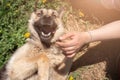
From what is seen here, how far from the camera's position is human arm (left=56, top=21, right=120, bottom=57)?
14.8ft

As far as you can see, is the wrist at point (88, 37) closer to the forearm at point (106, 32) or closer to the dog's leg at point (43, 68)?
the forearm at point (106, 32)

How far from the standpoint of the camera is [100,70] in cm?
562

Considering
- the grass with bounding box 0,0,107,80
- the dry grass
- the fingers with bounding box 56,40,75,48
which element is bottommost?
the dry grass

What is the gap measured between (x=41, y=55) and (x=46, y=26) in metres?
0.34

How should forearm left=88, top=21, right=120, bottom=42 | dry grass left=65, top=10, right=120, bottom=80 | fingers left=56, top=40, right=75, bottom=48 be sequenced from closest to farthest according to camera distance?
fingers left=56, top=40, right=75, bottom=48 → forearm left=88, top=21, right=120, bottom=42 → dry grass left=65, top=10, right=120, bottom=80

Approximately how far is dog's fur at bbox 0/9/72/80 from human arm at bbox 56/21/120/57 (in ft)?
0.78

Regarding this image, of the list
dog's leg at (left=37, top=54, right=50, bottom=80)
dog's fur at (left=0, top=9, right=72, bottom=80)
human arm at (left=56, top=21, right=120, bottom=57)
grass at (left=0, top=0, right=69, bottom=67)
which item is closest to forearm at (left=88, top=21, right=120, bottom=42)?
human arm at (left=56, top=21, right=120, bottom=57)

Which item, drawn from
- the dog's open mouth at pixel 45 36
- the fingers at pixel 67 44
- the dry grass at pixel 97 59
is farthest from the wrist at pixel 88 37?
the dry grass at pixel 97 59

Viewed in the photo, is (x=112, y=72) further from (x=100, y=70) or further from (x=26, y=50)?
(x=26, y=50)

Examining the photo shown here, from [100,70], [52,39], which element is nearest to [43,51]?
[52,39]

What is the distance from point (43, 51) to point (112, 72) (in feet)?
4.19

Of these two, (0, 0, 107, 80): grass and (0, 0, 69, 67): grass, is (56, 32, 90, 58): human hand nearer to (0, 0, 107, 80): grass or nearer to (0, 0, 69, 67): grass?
(0, 0, 107, 80): grass

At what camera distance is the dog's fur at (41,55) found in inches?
183

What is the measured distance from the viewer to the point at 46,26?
4.68m
